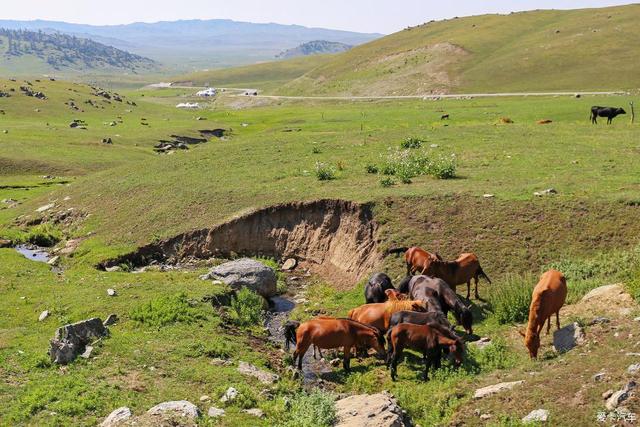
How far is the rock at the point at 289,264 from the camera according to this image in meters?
28.2

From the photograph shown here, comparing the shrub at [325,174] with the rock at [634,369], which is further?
the shrub at [325,174]

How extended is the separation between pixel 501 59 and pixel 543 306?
106 metres

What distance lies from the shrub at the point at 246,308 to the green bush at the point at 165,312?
4.28ft

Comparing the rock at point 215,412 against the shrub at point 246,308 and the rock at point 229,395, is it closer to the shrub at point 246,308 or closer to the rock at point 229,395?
the rock at point 229,395

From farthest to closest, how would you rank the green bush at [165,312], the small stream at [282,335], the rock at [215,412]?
the green bush at [165,312] < the small stream at [282,335] < the rock at [215,412]

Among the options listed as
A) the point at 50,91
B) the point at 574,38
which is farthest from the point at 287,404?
the point at 574,38

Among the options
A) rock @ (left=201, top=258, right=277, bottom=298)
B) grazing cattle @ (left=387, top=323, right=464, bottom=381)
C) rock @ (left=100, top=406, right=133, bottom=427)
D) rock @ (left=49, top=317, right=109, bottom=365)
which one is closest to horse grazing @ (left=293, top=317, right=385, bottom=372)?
grazing cattle @ (left=387, top=323, right=464, bottom=381)

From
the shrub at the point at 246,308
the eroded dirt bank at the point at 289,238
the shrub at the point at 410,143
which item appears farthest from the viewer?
the shrub at the point at 410,143

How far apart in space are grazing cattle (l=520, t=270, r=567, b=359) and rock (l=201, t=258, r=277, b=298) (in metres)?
10.7

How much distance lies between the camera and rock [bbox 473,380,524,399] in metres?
13.6

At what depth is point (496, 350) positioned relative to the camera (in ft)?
53.1

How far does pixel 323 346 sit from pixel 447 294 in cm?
422

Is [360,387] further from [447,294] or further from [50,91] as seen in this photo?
[50,91]

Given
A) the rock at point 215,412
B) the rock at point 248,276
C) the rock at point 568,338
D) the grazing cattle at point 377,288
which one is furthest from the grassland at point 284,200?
the grazing cattle at point 377,288
